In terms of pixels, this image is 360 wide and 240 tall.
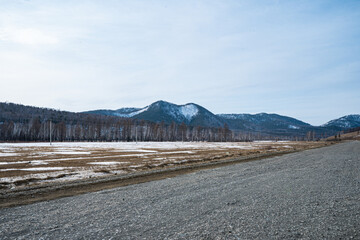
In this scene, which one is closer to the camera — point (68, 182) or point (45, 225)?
point (45, 225)

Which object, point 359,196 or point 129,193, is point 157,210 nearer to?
point 129,193

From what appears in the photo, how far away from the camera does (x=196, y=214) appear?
967 centimetres

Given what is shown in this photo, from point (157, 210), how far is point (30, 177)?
13.6 metres

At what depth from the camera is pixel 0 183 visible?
16500 mm

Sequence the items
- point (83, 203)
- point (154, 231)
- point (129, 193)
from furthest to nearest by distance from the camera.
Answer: point (129, 193) < point (83, 203) < point (154, 231)

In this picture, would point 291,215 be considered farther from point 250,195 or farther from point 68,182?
point 68,182

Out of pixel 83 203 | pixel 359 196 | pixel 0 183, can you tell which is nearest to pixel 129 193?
pixel 83 203

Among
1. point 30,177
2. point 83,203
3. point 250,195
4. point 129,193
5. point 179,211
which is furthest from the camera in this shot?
point 30,177

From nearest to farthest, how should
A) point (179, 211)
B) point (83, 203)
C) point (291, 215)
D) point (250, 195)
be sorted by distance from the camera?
point (291, 215) → point (179, 211) → point (83, 203) → point (250, 195)

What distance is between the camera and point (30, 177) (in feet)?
61.5

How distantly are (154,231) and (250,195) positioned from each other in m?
6.59

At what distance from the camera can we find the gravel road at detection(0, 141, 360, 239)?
306 inches

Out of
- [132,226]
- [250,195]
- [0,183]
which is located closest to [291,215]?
[250,195]

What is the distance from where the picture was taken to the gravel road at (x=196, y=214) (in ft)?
25.5
